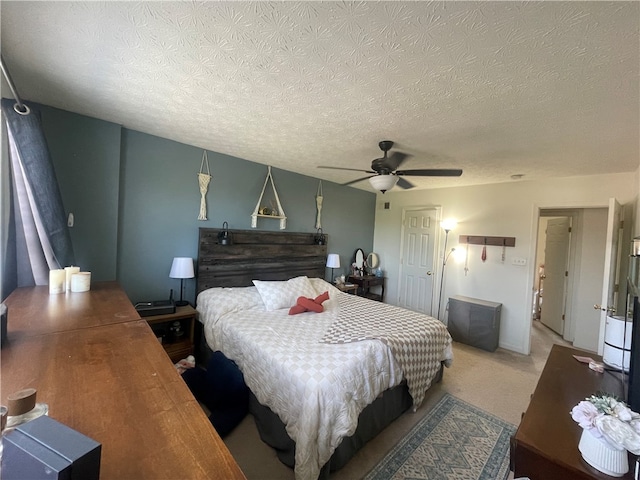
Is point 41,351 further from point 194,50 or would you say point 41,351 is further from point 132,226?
point 132,226

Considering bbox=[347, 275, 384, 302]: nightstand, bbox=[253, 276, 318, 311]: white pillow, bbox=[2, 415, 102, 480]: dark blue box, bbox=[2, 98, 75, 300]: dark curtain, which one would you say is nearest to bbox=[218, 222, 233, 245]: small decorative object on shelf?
bbox=[253, 276, 318, 311]: white pillow

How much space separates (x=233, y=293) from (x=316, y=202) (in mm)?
2035

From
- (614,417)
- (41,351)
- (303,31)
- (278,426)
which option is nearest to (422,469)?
(278,426)

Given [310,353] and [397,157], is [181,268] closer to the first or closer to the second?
[310,353]

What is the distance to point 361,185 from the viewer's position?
4645 mm

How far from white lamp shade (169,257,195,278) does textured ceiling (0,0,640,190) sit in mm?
1299

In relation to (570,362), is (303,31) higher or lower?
higher

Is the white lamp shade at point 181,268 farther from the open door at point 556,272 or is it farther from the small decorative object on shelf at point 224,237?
the open door at point 556,272

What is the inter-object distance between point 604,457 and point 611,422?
0.14 meters

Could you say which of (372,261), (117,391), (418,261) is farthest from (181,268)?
(418,261)

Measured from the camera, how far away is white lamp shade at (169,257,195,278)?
2759 mm

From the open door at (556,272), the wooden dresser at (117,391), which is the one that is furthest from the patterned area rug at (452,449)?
the open door at (556,272)

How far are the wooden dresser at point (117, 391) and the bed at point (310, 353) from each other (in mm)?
884

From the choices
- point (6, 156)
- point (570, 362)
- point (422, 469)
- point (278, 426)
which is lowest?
point (422, 469)
